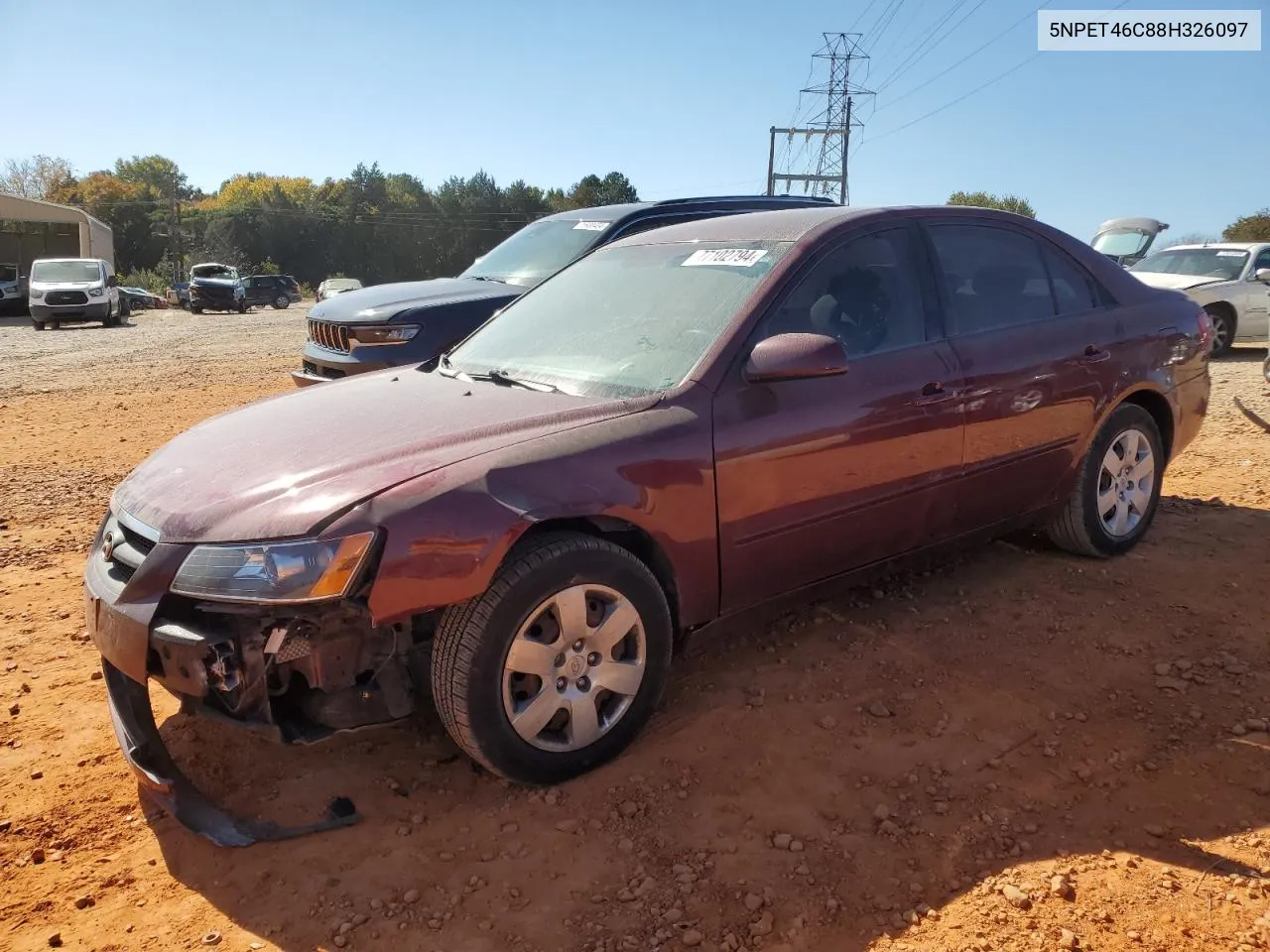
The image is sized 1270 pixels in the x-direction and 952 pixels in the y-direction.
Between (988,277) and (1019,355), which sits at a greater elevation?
(988,277)

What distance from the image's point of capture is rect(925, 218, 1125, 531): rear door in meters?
3.72

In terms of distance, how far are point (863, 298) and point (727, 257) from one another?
0.53m

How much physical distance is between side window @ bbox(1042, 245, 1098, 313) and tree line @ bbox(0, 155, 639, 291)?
59369 mm

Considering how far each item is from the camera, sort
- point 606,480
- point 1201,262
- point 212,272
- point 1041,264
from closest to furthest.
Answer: point 606,480, point 1041,264, point 1201,262, point 212,272

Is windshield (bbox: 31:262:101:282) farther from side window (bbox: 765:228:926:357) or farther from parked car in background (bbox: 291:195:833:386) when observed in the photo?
side window (bbox: 765:228:926:357)

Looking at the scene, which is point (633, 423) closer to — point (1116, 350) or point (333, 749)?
point (333, 749)

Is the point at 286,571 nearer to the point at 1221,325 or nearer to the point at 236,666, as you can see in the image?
the point at 236,666

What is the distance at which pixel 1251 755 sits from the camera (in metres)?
2.85

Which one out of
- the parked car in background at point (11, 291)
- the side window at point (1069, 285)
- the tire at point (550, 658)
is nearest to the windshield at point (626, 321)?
the tire at point (550, 658)

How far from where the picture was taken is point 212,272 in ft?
117

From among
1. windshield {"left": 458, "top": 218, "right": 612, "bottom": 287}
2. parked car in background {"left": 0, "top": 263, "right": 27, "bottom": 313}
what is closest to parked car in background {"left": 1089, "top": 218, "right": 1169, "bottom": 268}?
windshield {"left": 458, "top": 218, "right": 612, "bottom": 287}

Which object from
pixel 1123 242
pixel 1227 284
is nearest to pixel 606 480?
pixel 1227 284

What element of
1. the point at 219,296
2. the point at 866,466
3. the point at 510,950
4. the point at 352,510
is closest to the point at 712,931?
the point at 510,950

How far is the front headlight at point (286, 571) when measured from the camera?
2332 millimetres
